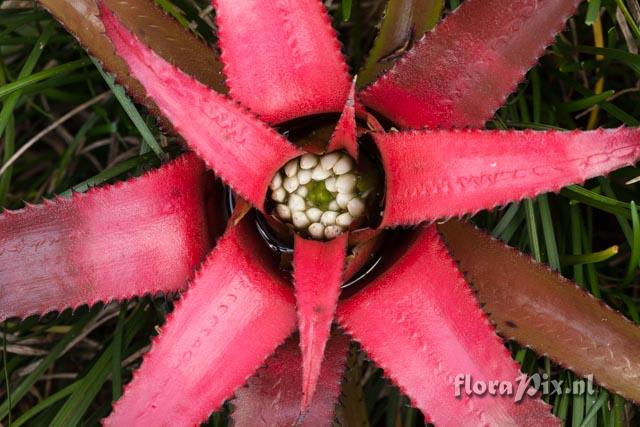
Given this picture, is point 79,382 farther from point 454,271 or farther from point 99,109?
point 454,271

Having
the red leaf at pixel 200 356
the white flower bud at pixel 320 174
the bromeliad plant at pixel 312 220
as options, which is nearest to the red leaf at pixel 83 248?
the bromeliad plant at pixel 312 220

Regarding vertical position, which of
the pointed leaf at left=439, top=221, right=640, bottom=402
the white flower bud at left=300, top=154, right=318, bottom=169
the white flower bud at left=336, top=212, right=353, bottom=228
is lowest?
the pointed leaf at left=439, top=221, right=640, bottom=402

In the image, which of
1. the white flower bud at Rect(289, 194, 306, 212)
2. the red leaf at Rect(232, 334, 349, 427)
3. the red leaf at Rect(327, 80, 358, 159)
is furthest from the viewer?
the red leaf at Rect(232, 334, 349, 427)

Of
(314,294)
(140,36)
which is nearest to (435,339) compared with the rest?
(314,294)

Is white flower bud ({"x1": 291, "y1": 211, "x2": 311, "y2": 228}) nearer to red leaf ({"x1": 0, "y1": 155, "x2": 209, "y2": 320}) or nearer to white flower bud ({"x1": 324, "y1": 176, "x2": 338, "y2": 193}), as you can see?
white flower bud ({"x1": 324, "y1": 176, "x2": 338, "y2": 193})

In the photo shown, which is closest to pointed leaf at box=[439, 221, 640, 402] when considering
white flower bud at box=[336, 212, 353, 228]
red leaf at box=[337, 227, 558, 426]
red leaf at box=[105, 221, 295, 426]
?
red leaf at box=[337, 227, 558, 426]

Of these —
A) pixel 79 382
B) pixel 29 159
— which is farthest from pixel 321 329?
pixel 29 159

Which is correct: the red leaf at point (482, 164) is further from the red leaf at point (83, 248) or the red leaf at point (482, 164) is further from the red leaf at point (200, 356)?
the red leaf at point (83, 248)
